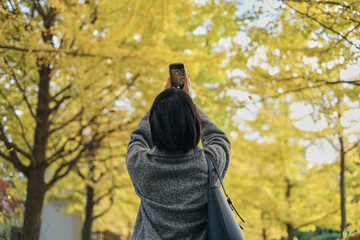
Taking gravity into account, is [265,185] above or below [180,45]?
below

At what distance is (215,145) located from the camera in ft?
4.63

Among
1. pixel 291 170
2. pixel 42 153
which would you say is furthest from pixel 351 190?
pixel 42 153

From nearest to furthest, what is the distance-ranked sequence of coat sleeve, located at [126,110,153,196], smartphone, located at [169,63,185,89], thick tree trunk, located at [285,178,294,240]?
coat sleeve, located at [126,110,153,196] < smartphone, located at [169,63,185,89] < thick tree trunk, located at [285,178,294,240]

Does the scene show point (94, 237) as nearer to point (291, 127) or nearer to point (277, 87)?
point (291, 127)

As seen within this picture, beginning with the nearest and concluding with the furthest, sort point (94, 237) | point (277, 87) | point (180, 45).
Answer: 1. point (277, 87)
2. point (180, 45)
3. point (94, 237)

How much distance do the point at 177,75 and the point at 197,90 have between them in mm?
2833

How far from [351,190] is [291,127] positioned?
2.00 m

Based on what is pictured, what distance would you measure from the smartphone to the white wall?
499 inches

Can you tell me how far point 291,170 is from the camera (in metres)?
7.42

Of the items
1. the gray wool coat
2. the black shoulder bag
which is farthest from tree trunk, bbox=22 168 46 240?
the black shoulder bag

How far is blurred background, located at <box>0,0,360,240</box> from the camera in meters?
3.36

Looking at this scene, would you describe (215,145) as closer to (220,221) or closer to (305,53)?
(220,221)

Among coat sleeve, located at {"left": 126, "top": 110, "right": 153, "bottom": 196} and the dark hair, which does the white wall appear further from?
the dark hair

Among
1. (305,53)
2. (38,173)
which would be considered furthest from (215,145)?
(38,173)
